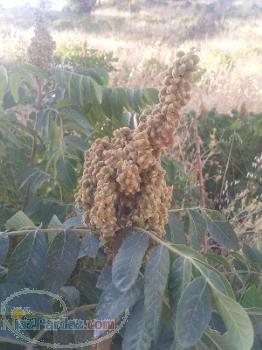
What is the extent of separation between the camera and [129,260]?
0.97m

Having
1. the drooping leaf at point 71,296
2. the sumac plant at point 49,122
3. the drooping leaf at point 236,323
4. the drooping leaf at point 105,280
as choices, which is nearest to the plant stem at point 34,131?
the sumac plant at point 49,122

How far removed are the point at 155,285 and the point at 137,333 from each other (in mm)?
101

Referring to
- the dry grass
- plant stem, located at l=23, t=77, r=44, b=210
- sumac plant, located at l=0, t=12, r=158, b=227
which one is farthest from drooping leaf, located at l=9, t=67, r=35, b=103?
the dry grass

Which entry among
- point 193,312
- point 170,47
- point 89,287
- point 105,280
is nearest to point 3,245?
point 105,280

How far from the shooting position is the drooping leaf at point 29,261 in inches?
45.8

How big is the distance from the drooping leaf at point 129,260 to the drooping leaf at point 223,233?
0.44 metres

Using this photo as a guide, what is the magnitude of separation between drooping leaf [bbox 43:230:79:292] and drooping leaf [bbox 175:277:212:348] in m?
0.37

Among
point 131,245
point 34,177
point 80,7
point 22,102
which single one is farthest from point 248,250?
point 80,7

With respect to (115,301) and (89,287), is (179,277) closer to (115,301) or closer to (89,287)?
(115,301)

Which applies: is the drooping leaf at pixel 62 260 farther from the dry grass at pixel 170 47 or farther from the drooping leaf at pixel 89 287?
the dry grass at pixel 170 47

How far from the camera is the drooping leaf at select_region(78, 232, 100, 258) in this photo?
43.2 inches

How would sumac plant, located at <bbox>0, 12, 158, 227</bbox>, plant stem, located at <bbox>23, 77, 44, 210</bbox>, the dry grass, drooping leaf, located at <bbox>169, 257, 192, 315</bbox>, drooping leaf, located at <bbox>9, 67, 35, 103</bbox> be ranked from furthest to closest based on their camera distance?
the dry grass → plant stem, located at <bbox>23, 77, 44, 210</bbox> → sumac plant, located at <bbox>0, 12, 158, 227</bbox> → drooping leaf, located at <bbox>9, 67, 35, 103</bbox> → drooping leaf, located at <bbox>169, 257, 192, 315</bbox>

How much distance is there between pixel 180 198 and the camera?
11.4ft
